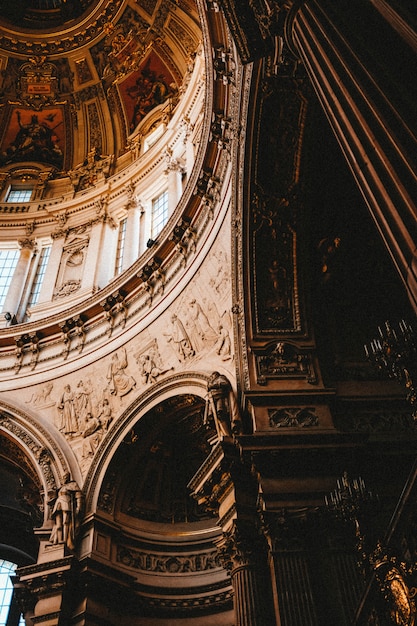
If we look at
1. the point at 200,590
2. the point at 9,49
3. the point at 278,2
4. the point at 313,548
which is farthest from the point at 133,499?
the point at 9,49

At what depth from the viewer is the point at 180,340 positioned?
1177cm

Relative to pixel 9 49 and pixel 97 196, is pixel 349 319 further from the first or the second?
pixel 9 49

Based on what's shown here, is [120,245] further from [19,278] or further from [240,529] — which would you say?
[240,529]

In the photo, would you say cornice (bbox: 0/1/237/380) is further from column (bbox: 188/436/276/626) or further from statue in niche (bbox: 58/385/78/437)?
column (bbox: 188/436/276/626)

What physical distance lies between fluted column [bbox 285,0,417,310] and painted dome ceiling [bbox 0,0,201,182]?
53.1ft

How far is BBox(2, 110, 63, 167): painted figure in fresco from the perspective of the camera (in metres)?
22.2

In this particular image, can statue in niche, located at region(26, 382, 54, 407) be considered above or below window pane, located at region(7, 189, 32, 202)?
below

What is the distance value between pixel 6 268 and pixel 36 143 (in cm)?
696

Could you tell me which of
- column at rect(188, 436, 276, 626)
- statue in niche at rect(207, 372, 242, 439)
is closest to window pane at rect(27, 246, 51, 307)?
statue in niche at rect(207, 372, 242, 439)

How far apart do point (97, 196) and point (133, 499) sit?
1082 cm

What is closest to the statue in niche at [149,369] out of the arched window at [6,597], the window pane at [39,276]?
the window pane at [39,276]

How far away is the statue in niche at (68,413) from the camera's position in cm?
1266

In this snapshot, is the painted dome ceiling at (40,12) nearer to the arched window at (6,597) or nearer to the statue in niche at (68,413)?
the statue in niche at (68,413)

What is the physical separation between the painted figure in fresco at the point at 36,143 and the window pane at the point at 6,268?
17.3 feet
